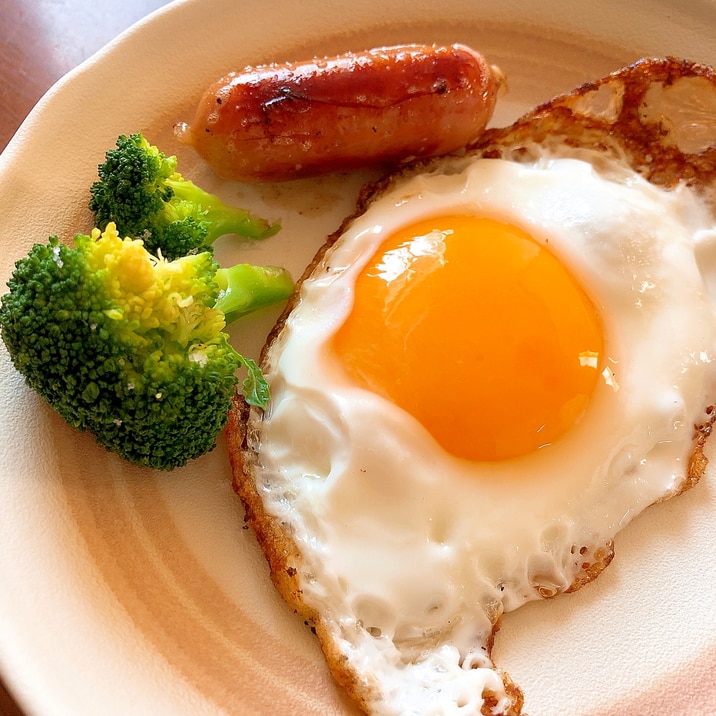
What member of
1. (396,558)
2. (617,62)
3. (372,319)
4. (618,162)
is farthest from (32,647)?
(617,62)

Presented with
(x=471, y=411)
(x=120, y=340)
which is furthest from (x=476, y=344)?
(x=120, y=340)

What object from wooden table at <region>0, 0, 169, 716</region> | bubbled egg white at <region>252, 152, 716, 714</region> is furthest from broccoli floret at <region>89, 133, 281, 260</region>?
wooden table at <region>0, 0, 169, 716</region>

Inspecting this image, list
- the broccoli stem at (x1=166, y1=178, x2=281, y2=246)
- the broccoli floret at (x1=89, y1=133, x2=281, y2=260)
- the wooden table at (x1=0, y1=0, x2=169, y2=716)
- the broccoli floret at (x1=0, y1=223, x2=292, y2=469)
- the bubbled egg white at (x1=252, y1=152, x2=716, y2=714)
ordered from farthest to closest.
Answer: the wooden table at (x1=0, y1=0, x2=169, y2=716) < the broccoli stem at (x1=166, y1=178, x2=281, y2=246) < the broccoli floret at (x1=89, y1=133, x2=281, y2=260) < the bubbled egg white at (x1=252, y1=152, x2=716, y2=714) < the broccoli floret at (x1=0, y1=223, x2=292, y2=469)

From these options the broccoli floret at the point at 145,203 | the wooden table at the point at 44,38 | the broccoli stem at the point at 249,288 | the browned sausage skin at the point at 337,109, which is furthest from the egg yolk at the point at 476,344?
the wooden table at the point at 44,38

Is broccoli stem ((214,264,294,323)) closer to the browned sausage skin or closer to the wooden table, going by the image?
the browned sausage skin

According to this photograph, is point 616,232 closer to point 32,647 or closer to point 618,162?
point 618,162
